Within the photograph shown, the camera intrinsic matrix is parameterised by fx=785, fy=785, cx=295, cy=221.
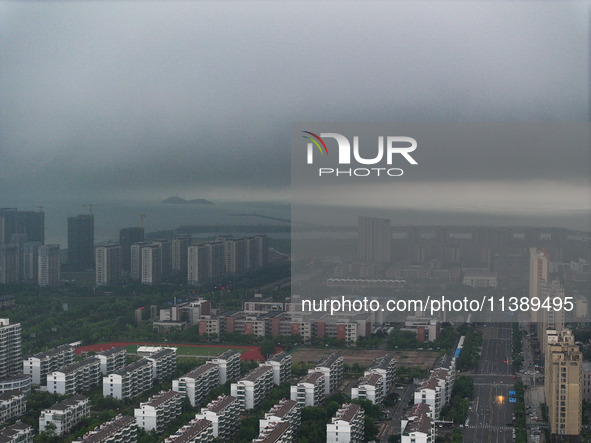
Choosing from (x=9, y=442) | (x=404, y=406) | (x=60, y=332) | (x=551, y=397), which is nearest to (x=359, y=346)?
(x=404, y=406)

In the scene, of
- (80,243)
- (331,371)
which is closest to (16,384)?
(331,371)

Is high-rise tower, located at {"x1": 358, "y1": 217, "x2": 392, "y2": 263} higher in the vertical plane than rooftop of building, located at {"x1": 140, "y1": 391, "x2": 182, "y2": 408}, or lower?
higher

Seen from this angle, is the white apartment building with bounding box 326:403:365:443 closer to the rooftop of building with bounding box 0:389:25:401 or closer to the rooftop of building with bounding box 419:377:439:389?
the rooftop of building with bounding box 419:377:439:389

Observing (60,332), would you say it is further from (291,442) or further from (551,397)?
(551,397)

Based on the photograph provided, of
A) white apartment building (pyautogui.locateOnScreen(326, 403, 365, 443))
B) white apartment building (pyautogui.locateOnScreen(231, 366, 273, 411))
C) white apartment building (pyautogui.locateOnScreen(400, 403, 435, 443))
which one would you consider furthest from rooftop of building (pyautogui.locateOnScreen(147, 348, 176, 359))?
white apartment building (pyautogui.locateOnScreen(400, 403, 435, 443))

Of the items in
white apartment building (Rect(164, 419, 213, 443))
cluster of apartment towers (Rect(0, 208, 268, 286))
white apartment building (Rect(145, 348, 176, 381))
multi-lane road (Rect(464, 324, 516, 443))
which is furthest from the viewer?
cluster of apartment towers (Rect(0, 208, 268, 286))

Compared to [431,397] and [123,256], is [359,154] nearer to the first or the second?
[431,397]
